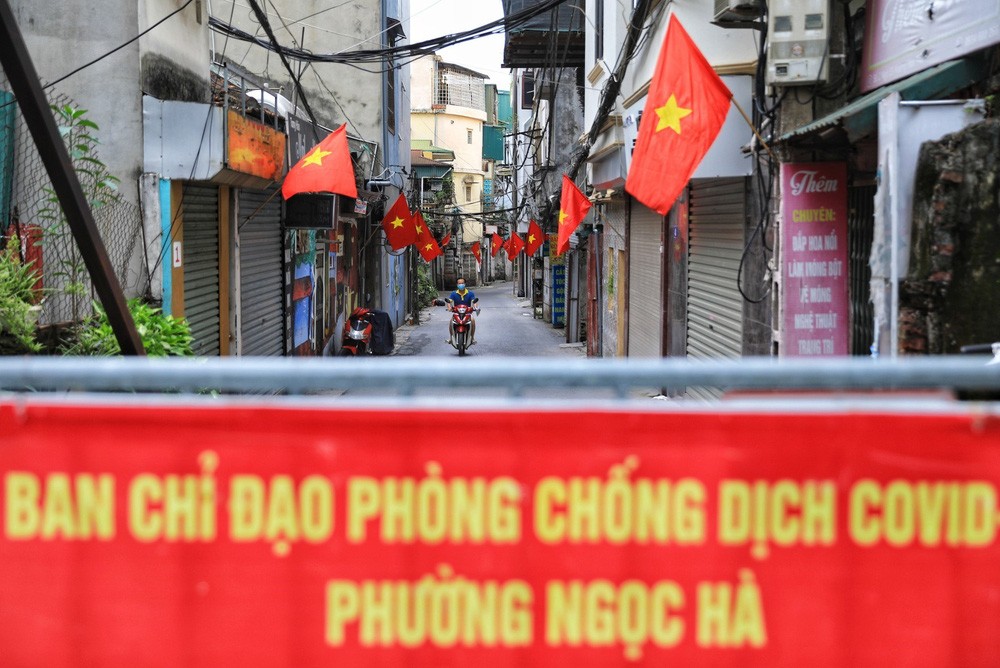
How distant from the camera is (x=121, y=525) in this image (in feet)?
7.15

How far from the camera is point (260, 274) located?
1391cm

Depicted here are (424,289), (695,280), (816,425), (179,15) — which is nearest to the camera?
(816,425)

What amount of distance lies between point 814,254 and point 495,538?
20.4 feet

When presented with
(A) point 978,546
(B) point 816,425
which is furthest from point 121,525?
(A) point 978,546

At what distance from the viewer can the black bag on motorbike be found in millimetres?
20156

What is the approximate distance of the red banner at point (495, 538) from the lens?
6.87ft

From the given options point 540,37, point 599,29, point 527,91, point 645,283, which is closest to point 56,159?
point 645,283

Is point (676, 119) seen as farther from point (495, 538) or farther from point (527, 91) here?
point (527, 91)

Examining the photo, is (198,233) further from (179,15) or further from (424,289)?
(424,289)

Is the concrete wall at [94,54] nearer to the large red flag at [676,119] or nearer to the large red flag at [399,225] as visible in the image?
the large red flag at [676,119]

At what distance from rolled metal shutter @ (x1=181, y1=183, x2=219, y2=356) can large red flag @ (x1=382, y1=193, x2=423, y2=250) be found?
9700 mm

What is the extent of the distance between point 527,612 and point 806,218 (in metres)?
6.27

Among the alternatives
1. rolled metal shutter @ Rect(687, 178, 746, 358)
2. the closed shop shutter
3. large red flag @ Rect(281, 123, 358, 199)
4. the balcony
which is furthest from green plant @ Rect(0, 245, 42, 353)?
the balcony

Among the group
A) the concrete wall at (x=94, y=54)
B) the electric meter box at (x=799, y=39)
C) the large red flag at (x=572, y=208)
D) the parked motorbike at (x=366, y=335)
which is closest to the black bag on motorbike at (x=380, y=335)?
the parked motorbike at (x=366, y=335)
